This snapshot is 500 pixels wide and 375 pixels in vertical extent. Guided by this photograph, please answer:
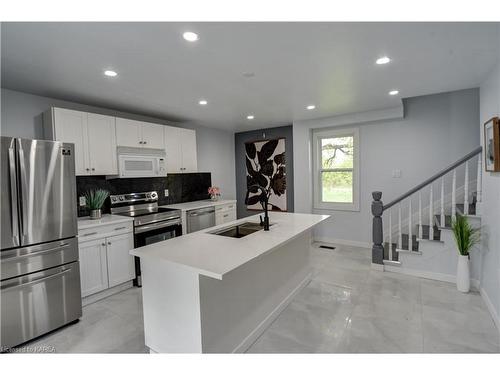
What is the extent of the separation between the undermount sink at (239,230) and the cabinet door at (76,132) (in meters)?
1.95

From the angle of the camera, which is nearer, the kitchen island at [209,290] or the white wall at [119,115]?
the kitchen island at [209,290]

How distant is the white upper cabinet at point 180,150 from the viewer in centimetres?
409

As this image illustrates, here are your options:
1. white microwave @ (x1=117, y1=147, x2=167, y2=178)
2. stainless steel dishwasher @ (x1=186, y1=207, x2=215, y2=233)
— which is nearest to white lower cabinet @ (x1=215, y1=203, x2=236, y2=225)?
stainless steel dishwasher @ (x1=186, y1=207, x2=215, y2=233)

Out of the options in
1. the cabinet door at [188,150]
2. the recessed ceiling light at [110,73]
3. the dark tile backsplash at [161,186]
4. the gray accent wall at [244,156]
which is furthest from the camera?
the gray accent wall at [244,156]

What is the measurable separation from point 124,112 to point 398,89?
3786 mm

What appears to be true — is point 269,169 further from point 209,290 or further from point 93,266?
point 209,290

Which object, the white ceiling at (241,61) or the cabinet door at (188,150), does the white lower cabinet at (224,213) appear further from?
the white ceiling at (241,61)

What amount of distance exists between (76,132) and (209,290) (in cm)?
257

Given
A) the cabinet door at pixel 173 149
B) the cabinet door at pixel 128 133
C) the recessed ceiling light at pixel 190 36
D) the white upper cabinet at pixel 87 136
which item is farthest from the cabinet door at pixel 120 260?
the recessed ceiling light at pixel 190 36

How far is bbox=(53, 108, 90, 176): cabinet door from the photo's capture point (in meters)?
2.81

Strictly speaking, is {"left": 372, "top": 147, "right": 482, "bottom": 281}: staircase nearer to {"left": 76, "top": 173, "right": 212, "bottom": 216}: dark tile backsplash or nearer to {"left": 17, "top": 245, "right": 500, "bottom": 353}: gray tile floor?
{"left": 17, "top": 245, "right": 500, "bottom": 353}: gray tile floor

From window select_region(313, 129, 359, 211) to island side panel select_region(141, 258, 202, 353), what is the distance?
3.72 metres

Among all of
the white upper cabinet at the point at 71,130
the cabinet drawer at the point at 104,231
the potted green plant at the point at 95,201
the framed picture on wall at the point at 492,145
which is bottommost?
the cabinet drawer at the point at 104,231
